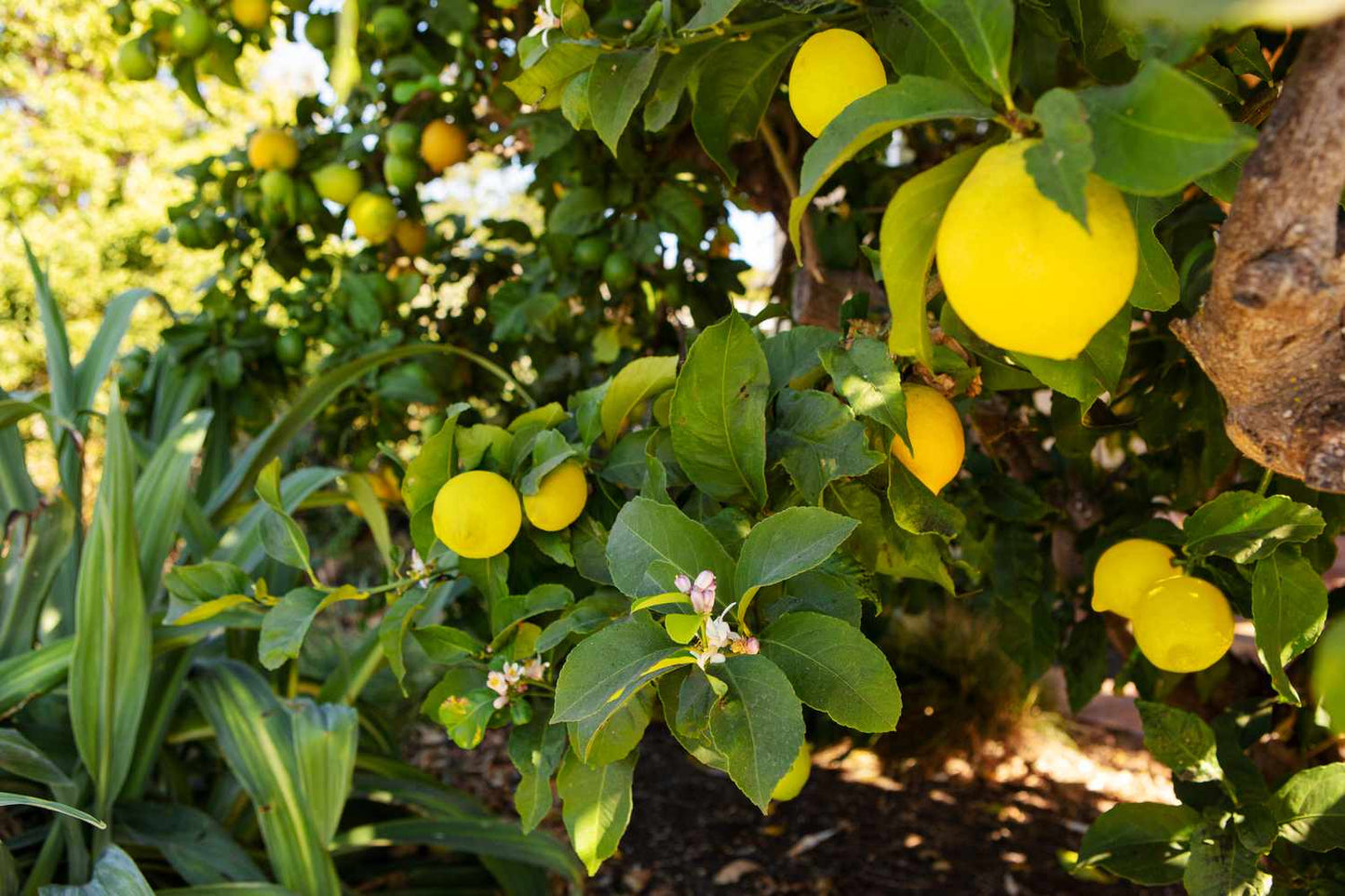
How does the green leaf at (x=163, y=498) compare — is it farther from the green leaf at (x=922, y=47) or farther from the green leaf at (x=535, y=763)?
the green leaf at (x=922, y=47)

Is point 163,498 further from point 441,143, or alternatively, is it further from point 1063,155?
point 1063,155

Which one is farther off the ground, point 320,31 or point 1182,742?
point 320,31

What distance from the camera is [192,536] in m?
1.46

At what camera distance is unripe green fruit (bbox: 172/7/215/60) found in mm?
1262

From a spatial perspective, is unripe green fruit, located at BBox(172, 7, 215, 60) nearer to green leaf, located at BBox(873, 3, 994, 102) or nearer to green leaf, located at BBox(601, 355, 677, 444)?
green leaf, located at BBox(601, 355, 677, 444)

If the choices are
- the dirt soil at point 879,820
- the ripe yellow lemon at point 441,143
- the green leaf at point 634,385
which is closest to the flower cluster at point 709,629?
the green leaf at point 634,385

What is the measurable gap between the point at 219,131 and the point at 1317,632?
5.87m

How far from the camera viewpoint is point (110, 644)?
116cm

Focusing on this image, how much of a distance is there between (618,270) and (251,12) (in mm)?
593

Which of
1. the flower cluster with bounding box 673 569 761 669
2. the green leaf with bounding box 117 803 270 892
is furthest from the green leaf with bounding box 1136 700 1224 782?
the green leaf with bounding box 117 803 270 892

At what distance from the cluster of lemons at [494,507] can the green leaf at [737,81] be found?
0.25 meters

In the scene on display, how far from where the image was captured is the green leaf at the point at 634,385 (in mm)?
724

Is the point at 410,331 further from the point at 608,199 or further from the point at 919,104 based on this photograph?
the point at 919,104

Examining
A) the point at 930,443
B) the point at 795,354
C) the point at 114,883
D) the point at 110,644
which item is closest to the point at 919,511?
the point at 930,443
